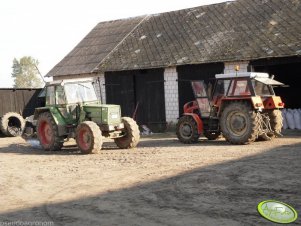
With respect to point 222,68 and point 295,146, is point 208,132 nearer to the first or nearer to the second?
point 295,146

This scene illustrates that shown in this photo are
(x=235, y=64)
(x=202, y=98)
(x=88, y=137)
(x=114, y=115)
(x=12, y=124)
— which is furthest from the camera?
(x=12, y=124)

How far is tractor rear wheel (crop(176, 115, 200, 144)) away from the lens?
12.0 meters

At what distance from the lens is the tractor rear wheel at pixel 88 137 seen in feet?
34.2

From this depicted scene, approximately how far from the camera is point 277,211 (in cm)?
497

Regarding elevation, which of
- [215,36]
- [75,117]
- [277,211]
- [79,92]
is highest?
[215,36]

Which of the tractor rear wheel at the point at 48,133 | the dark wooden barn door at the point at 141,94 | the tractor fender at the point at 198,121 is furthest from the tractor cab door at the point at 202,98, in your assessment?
the dark wooden barn door at the point at 141,94

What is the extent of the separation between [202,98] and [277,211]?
7.38 metres

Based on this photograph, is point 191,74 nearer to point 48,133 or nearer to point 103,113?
point 103,113

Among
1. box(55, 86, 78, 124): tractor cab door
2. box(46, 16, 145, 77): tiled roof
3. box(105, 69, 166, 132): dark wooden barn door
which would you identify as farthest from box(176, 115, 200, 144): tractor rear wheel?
box(46, 16, 145, 77): tiled roof

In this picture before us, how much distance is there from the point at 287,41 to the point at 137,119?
285 inches

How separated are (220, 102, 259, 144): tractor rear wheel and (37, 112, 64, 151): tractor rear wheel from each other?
4499 mm

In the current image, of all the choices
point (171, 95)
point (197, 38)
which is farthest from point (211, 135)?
point (197, 38)

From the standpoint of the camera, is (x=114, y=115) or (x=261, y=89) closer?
(x=114, y=115)

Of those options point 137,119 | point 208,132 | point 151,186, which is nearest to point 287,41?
point 208,132
